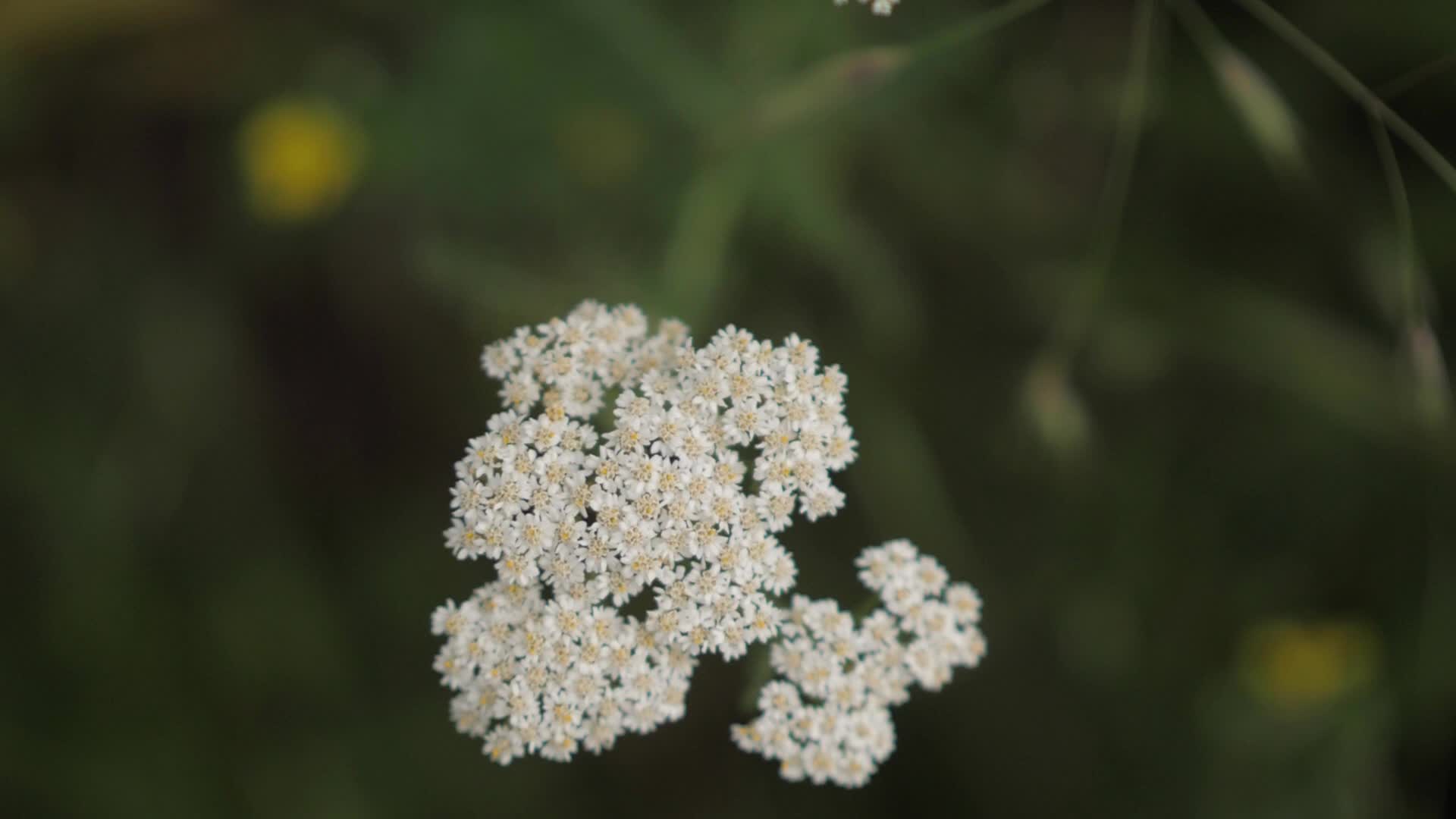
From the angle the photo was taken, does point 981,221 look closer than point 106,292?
Yes

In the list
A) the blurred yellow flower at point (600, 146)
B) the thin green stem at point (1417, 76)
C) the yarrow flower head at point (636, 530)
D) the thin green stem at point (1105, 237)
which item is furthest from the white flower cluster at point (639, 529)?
the blurred yellow flower at point (600, 146)

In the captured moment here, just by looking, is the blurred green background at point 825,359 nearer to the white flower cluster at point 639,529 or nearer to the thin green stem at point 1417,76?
the thin green stem at point 1417,76

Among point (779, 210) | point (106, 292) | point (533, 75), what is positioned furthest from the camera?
point (106, 292)

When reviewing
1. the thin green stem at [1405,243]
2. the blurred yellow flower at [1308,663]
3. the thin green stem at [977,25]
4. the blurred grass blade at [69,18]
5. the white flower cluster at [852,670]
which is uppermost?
the blurred grass blade at [69,18]

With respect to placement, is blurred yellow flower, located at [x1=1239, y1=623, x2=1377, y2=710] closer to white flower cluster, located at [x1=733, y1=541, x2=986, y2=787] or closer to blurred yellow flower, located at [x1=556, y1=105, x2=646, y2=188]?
white flower cluster, located at [x1=733, y1=541, x2=986, y2=787]

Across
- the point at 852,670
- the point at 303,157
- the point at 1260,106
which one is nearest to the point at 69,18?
the point at 303,157

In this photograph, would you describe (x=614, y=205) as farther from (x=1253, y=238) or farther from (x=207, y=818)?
(x=207, y=818)

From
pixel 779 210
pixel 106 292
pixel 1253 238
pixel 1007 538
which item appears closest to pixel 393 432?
pixel 106 292
